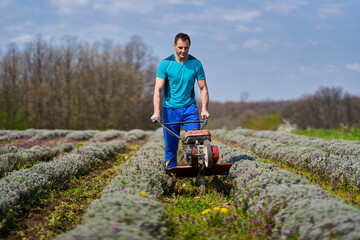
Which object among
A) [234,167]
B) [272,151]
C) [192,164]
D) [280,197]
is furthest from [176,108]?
[272,151]

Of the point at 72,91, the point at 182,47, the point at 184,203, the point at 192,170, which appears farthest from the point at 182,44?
the point at 72,91

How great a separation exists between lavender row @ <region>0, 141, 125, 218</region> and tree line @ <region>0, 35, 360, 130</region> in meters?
25.1

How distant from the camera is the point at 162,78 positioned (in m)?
5.44

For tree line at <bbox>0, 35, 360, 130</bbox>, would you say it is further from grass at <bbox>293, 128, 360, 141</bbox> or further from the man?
the man

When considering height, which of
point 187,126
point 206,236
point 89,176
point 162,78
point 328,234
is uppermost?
point 162,78

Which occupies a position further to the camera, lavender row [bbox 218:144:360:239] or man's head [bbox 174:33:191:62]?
man's head [bbox 174:33:191:62]

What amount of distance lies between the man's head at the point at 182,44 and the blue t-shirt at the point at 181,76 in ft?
0.76

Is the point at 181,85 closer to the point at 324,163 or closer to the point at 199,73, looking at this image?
the point at 199,73

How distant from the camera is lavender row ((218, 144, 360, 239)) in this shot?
2771 millimetres

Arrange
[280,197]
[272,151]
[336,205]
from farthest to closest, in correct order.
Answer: [272,151] → [280,197] → [336,205]

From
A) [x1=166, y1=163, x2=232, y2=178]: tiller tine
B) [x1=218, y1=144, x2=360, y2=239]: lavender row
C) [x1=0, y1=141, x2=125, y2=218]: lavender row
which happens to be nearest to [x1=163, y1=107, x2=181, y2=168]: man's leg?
[x1=166, y1=163, x2=232, y2=178]: tiller tine

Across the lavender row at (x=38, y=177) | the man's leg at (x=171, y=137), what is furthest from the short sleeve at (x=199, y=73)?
the lavender row at (x=38, y=177)

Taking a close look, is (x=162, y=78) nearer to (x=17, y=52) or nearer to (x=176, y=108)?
(x=176, y=108)

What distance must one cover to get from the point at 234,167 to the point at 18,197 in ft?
11.5
